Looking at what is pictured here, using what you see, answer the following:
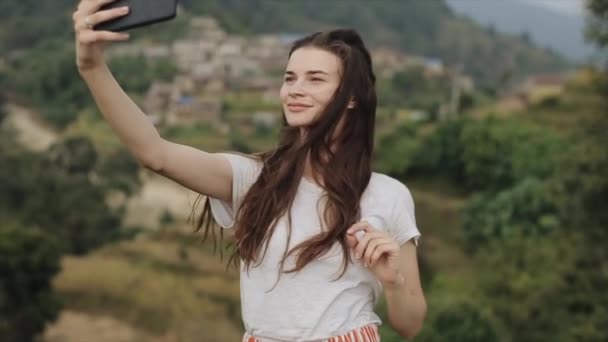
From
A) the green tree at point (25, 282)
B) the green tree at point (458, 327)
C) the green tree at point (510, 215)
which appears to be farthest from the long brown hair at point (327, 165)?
the green tree at point (510, 215)

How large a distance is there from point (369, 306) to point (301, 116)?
29cm

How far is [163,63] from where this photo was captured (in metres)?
56.8

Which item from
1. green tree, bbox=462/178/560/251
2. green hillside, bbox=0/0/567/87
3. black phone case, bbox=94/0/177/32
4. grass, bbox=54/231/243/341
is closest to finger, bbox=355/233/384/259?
black phone case, bbox=94/0/177/32

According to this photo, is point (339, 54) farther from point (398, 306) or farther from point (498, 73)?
point (498, 73)

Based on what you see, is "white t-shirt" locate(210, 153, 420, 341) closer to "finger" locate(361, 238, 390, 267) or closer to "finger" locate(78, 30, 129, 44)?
"finger" locate(361, 238, 390, 267)

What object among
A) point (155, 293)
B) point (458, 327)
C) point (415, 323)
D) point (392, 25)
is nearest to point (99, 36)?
point (415, 323)

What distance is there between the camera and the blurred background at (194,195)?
14.2 m

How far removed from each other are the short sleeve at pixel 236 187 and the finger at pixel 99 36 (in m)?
0.33

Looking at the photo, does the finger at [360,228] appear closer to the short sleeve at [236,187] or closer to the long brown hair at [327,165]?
the long brown hair at [327,165]

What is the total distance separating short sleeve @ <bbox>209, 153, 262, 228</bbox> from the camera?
171 cm

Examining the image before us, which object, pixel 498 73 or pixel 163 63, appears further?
pixel 498 73

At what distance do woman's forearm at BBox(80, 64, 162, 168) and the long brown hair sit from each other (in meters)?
0.18

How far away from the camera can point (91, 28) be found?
4.74 feet

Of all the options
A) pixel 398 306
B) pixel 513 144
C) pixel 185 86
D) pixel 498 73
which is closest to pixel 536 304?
pixel 398 306
